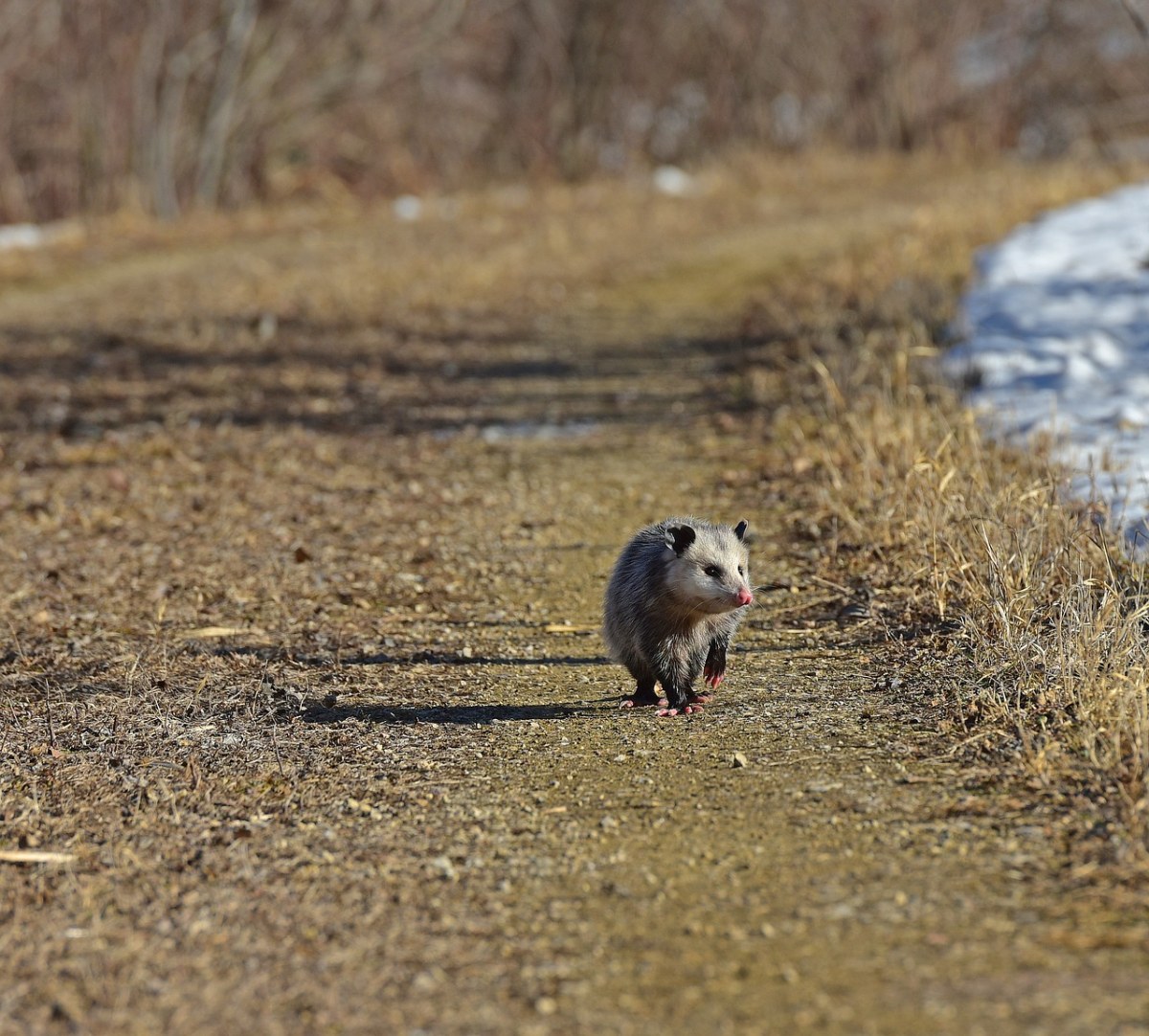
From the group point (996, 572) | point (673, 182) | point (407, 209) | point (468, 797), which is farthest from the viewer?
point (673, 182)

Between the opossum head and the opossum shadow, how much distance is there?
0.64 m

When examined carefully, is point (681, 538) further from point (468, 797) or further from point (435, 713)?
point (468, 797)

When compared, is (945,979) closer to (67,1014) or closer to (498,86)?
(67,1014)

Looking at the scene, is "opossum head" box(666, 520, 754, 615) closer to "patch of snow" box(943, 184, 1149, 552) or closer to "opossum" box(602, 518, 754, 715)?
"opossum" box(602, 518, 754, 715)

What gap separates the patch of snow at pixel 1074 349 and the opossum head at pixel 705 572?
179 centimetres

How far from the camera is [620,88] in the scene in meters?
27.8

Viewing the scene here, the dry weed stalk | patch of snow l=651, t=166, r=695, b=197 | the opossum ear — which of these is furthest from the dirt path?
patch of snow l=651, t=166, r=695, b=197

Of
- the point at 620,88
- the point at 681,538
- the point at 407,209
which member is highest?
the point at 620,88

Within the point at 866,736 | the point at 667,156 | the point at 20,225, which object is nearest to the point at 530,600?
the point at 866,736

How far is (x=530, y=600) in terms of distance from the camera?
23.4 feet

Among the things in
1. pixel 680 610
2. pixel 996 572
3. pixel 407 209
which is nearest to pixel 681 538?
pixel 680 610

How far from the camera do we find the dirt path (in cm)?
376

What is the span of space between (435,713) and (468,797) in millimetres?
836

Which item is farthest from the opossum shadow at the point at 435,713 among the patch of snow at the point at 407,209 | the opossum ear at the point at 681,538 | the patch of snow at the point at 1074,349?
the patch of snow at the point at 407,209
